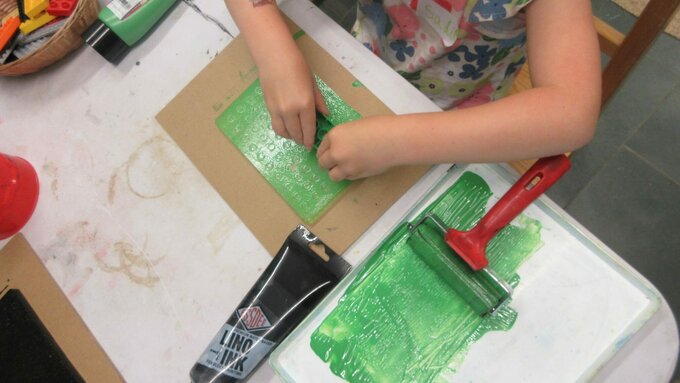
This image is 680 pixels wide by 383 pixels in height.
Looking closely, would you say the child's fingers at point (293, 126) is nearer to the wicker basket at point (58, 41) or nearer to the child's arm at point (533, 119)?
the child's arm at point (533, 119)

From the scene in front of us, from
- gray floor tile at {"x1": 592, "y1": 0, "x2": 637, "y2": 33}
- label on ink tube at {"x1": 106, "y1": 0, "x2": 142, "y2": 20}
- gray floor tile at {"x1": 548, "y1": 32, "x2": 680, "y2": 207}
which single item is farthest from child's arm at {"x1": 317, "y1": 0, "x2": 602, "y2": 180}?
gray floor tile at {"x1": 592, "y1": 0, "x2": 637, "y2": 33}

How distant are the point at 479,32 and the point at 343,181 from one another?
10.8 inches

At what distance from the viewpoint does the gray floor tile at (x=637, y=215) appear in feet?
2.99

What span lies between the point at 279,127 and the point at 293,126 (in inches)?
0.8

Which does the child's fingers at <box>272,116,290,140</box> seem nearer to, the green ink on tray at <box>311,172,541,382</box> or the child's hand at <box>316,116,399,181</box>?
the child's hand at <box>316,116,399,181</box>

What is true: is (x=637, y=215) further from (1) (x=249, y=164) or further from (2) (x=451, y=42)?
(1) (x=249, y=164)

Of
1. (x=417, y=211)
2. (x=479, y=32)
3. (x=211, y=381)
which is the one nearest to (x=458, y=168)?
(x=417, y=211)

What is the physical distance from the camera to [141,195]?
1.80 feet

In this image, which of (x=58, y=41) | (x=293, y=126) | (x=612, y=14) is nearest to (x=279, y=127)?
(x=293, y=126)

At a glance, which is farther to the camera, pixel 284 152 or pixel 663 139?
pixel 663 139

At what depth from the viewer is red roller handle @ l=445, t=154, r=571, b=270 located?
0.40 metres

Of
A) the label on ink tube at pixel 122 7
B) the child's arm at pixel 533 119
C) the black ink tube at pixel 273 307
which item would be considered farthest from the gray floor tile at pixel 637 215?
the label on ink tube at pixel 122 7

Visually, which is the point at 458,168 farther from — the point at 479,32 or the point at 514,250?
the point at 479,32

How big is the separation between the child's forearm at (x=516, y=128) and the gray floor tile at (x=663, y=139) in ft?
2.23
